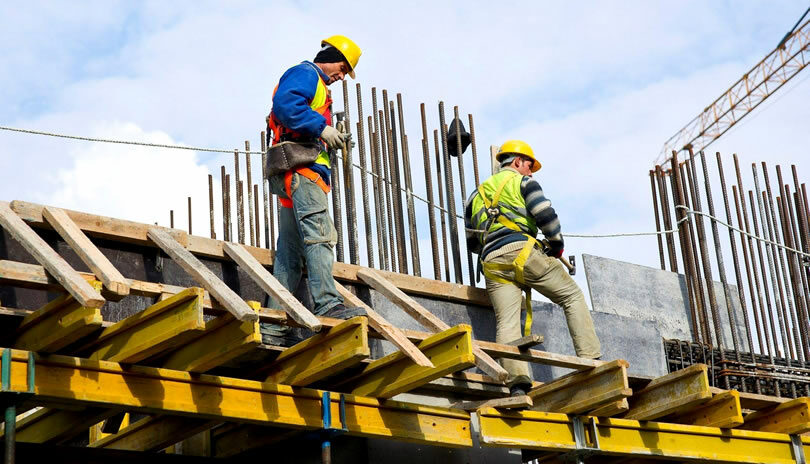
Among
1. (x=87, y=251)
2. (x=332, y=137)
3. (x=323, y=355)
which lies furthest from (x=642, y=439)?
(x=87, y=251)

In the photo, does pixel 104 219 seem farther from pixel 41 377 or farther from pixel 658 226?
pixel 658 226

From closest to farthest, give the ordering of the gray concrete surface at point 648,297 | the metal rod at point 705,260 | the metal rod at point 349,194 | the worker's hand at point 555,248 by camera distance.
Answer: the worker's hand at point 555,248
the metal rod at point 349,194
the gray concrete surface at point 648,297
the metal rod at point 705,260

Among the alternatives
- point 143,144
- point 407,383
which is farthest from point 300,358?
point 143,144

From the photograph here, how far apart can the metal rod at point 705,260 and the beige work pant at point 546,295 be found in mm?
3305

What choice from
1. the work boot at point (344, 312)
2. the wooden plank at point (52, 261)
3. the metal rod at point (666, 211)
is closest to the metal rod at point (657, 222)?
the metal rod at point (666, 211)

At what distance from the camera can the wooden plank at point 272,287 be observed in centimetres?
690

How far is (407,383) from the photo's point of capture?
729 centimetres

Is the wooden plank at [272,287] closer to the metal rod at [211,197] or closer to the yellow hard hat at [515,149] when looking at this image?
the yellow hard hat at [515,149]

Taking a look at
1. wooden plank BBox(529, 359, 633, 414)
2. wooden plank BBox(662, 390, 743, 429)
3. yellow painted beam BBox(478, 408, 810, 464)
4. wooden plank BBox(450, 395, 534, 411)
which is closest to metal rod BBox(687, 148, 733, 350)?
yellow painted beam BBox(478, 408, 810, 464)

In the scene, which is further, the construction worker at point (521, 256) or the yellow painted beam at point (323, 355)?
the construction worker at point (521, 256)

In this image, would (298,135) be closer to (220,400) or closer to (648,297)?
(220,400)

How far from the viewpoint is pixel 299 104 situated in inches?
322

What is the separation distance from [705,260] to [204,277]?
7456 mm

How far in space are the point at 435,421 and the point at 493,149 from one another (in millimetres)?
3977
